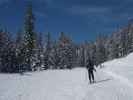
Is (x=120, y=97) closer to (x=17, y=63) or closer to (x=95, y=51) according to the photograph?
(x=17, y=63)

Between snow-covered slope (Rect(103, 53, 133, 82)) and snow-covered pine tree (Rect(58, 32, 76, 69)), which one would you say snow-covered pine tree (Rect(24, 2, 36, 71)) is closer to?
snow-covered slope (Rect(103, 53, 133, 82))

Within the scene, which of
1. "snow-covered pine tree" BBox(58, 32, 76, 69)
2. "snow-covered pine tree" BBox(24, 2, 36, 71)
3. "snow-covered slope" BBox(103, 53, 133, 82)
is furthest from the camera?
"snow-covered pine tree" BBox(58, 32, 76, 69)

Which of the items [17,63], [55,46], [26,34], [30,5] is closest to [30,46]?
[26,34]

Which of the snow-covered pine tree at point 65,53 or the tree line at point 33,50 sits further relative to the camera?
the snow-covered pine tree at point 65,53

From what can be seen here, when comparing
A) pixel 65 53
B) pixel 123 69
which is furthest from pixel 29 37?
pixel 123 69

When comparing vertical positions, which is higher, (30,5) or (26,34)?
(30,5)

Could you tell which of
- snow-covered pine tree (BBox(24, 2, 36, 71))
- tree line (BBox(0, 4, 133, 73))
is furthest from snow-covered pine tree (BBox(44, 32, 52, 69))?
snow-covered pine tree (BBox(24, 2, 36, 71))

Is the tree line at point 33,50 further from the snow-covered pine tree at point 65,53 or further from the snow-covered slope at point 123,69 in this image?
the snow-covered slope at point 123,69

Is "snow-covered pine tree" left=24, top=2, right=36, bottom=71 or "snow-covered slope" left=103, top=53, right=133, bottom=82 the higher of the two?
"snow-covered pine tree" left=24, top=2, right=36, bottom=71

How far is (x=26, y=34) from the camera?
46.2 m

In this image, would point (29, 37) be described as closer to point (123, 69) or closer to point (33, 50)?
point (33, 50)

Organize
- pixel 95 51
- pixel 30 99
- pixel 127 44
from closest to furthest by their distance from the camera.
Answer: pixel 30 99 → pixel 127 44 → pixel 95 51

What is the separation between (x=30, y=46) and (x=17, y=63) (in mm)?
15838

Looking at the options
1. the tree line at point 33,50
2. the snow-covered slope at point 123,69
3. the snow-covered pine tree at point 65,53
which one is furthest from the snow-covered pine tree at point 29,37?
the snow-covered pine tree at point 65,53
